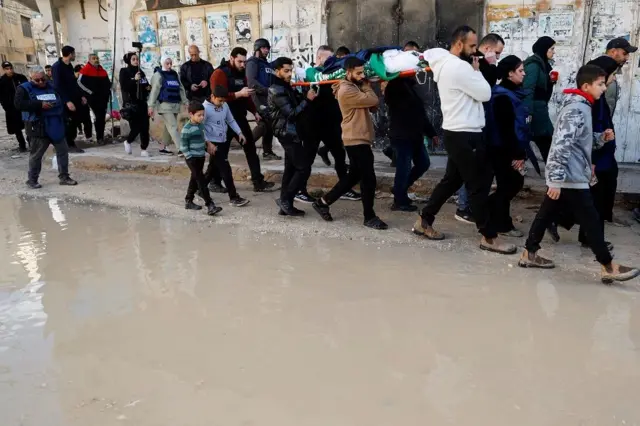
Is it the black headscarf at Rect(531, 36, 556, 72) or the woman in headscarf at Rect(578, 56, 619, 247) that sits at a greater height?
the black headscarf at Rect(531, 36, 556, 72)

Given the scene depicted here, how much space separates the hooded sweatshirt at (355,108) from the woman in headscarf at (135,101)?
5096 millimetres

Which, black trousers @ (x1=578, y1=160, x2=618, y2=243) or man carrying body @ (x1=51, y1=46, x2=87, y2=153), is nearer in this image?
black trousers @ (x1=578, y1=160, x2=618, y2=243)

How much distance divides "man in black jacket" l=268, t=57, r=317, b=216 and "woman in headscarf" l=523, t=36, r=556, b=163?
89.0 inches

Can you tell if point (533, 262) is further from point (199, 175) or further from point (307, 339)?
point (199, 175)

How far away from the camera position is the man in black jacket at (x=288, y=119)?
6.03 m

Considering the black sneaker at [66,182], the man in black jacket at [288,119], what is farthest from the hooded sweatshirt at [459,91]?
the black sneaker at [66,182]

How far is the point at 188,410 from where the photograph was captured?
2.98 m

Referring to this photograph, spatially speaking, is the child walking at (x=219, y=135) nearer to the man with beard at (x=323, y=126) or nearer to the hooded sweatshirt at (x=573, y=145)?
the man with beard at (x=323, y=126)

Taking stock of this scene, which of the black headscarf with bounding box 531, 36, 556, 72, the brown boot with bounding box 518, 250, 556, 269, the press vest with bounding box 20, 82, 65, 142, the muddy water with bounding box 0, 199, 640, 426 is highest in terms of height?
the black headscarf with bounding box 531, 36, 556, 72

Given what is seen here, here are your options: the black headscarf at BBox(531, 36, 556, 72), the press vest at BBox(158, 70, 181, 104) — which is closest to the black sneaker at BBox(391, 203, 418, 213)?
the black headscarf at BBox(531, 36, 556, 72)

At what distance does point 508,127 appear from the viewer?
5.18 metres

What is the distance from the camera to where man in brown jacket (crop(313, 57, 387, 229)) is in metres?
5.60

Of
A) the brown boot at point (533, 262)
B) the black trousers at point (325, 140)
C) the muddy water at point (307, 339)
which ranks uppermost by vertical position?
the black trousers at point (325, 140)

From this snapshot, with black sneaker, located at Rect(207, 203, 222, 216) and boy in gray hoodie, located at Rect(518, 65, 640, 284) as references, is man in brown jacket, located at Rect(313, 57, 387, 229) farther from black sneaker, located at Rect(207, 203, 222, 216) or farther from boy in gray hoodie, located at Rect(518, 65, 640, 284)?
boy in gray hoodie, located at Rect(518, 65, 640, 284)
